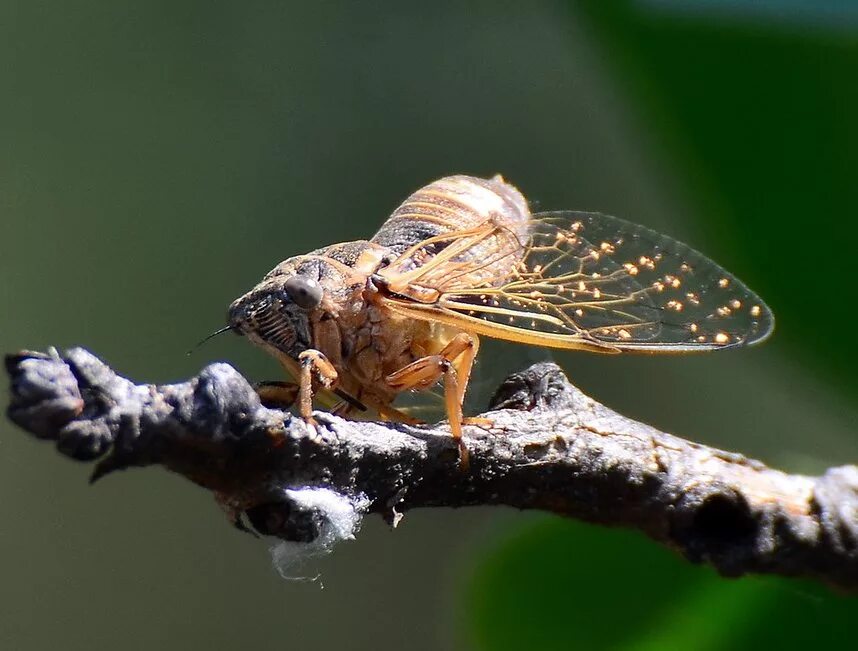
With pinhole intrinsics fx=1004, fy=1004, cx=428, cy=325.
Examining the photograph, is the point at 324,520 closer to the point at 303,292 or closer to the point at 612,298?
the point at 303,292

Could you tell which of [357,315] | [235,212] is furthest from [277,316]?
[235,212]

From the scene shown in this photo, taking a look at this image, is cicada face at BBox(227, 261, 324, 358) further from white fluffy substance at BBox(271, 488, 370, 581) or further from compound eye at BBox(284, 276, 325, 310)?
white fluffy substance at BBox(271, 488, 370, 581)

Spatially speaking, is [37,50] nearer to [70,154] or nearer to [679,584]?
[70,154]

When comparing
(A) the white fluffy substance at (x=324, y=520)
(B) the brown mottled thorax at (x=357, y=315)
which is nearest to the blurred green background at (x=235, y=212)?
(B) the brown mottled thorax at (x=357, y=315)

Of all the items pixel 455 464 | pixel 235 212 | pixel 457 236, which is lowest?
pixel 235 212

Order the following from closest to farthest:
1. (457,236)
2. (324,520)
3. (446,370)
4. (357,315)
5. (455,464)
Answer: (324,520), (455,464), (446,370), (357,315), (457,236)

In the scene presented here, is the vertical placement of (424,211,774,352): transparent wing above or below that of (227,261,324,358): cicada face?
above

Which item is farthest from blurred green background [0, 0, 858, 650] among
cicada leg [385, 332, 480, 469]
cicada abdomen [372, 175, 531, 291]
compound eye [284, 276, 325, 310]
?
compound eye [284, 276, 325, 310]
